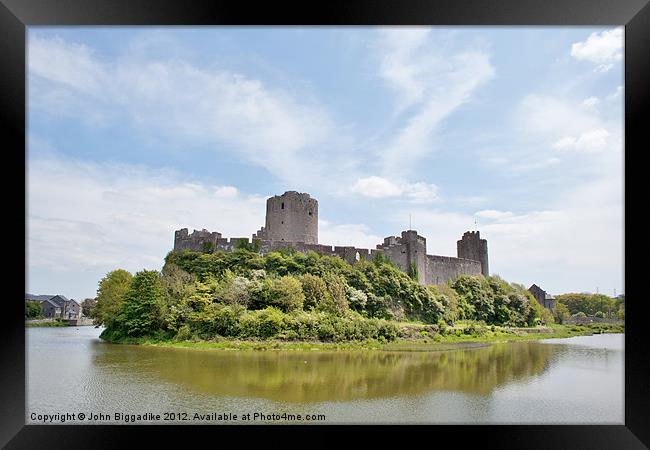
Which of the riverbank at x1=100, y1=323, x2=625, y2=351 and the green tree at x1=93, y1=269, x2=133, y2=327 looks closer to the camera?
the riverbank at x1=100, y1=323, x2=625, y2=351

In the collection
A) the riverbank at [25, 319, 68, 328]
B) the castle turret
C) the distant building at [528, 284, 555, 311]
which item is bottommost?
the riverbank at [25, 319, 68, 328]

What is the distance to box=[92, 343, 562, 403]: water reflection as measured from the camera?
6.79 m

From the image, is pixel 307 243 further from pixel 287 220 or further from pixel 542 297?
pixel 542 297

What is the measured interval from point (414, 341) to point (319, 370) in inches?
260

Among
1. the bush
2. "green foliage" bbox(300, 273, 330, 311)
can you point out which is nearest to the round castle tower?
"green foliage" bbox(300, 273, 330, 311)

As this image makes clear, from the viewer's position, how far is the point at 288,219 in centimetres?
1902

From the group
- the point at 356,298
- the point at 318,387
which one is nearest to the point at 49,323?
the point at 356,298

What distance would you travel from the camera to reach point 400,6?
144 inches

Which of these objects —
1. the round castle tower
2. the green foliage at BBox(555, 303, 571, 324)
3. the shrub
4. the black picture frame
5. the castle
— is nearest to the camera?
the black picture frame

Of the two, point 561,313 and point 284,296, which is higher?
point 284,296

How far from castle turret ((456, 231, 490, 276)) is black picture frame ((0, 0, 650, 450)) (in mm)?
21927

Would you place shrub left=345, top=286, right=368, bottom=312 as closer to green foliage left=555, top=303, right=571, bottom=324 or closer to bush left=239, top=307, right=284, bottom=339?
bush left=239, top=307, right=284, bottom=339
